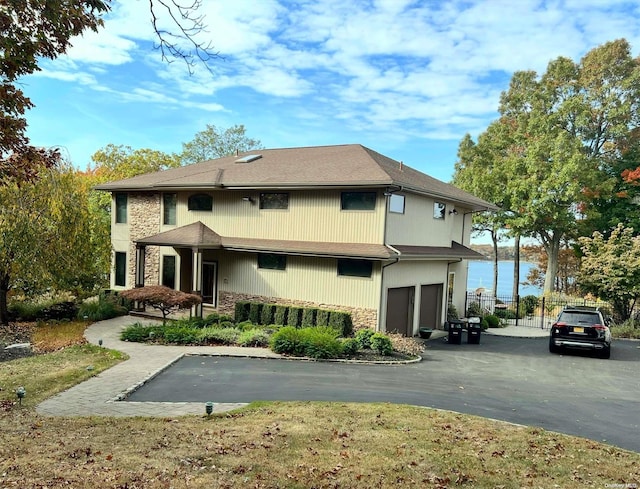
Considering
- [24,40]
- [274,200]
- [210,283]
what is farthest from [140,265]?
[24,40]

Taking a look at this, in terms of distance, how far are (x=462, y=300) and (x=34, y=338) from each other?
18339 millimetres

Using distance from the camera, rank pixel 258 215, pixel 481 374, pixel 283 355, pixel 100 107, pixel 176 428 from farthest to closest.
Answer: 1. pixel 258 215
2. pixel 100 107
3. pixel 283 355
4. pixel 481 374
5. pixel 176 428

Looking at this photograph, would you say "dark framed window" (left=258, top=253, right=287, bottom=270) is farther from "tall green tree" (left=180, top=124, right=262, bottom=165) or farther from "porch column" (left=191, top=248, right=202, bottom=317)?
"tall green tree" (left=180, top=124, right=262, bottom=165)

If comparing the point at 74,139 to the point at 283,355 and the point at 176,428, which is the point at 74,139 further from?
the point at 176,428

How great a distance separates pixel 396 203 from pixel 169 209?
10.8 metres

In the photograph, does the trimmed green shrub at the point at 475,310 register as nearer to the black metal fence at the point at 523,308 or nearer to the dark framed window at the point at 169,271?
the black metal fence at the point at 523,308

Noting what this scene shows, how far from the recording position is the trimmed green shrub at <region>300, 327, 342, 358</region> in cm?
1320

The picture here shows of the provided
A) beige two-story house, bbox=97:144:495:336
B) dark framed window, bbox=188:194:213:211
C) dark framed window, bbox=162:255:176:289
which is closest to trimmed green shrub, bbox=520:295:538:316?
beige two-story house, bbox=97:144:495:336

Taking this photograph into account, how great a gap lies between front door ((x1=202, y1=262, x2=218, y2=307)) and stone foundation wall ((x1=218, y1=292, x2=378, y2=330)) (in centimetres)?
41

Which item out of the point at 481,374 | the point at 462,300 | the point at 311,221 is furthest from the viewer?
the point at 462,300

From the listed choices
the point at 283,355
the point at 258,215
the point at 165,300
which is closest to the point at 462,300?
the point at 258,215

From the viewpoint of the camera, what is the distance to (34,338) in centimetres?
1598

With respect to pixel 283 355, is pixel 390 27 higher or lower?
higher

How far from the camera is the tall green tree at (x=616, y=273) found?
21250 mm
